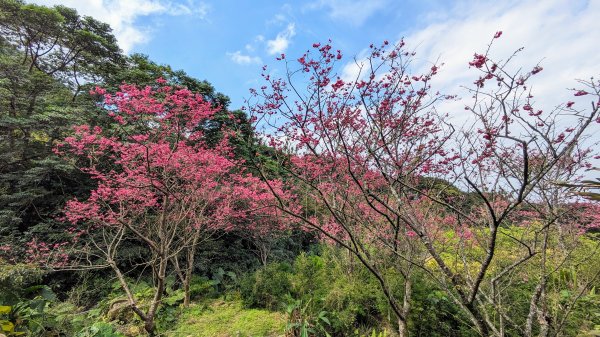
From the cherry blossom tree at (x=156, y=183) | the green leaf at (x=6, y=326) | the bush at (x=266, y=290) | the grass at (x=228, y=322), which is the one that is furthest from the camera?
the bush at (x=266, y=290)

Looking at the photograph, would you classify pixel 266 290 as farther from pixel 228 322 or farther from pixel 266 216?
pixel 266 216

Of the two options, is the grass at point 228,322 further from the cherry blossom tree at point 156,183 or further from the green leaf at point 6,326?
the green leaf at point 6,326

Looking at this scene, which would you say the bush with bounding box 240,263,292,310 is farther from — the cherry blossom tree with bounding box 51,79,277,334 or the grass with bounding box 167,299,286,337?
the cherry blossom tree with bounding box 51,79,277,334

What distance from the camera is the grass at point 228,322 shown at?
545 cm

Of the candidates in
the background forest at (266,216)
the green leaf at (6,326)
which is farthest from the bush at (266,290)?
the green leaf at (6,326)

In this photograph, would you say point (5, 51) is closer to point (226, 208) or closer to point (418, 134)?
point (226, 208)

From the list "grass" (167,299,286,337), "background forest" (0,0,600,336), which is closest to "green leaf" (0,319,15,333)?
"background forest" (0,0,600,336)

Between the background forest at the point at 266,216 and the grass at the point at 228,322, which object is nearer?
the background forest at the point at 266,216

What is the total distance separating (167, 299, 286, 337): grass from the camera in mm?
5449

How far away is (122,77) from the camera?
999cm

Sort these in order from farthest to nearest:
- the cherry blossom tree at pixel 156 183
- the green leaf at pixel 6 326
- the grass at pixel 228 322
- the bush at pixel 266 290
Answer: the bush at pixel 266 290
the grass at pixel 228 322
the cherry blossom tree at pixel 156 183
the green leaf at pixel 6 326

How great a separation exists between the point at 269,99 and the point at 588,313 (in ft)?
17.3

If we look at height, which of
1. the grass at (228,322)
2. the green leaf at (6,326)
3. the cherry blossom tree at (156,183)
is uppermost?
the cherry blossom tree at (156,183)

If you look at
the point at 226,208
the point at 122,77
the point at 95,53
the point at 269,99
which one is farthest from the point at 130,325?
the point at 95,53
